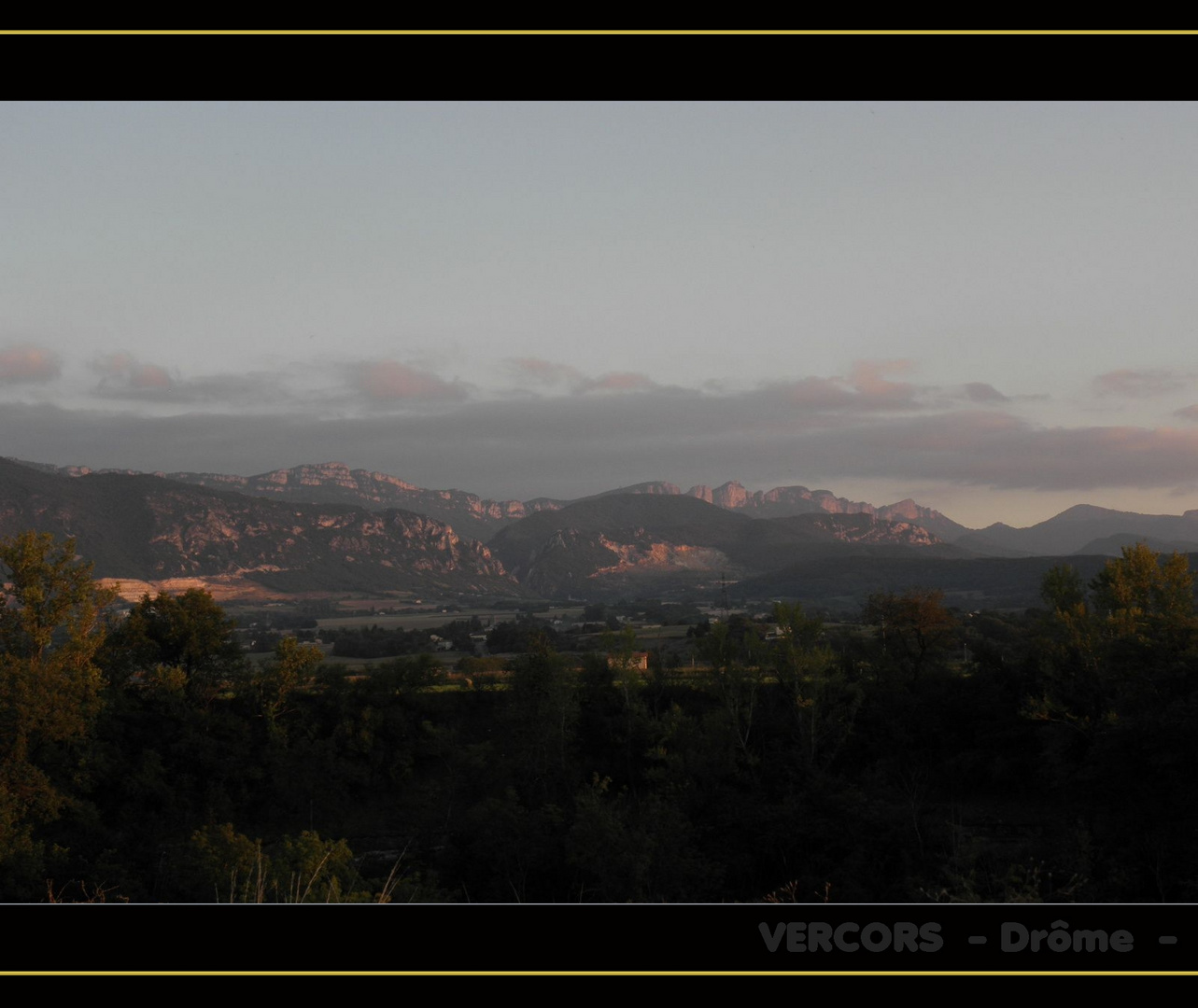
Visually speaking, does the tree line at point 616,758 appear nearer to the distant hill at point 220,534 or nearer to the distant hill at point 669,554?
the distant hill at point 220,534

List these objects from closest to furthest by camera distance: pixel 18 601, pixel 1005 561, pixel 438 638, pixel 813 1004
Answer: pixel 813 1004
pixel 18 601
pixel 438 638
pixel 1005 561

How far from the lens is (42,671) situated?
28.9 m

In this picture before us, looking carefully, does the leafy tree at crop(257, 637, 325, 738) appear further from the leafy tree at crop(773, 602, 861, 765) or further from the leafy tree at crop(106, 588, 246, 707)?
the leafy tree at crop(773, 602, 861, 765)

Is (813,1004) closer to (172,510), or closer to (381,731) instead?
(381,731)

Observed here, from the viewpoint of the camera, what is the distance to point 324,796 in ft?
112

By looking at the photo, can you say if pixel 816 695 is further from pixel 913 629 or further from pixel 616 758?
pixel 616 758

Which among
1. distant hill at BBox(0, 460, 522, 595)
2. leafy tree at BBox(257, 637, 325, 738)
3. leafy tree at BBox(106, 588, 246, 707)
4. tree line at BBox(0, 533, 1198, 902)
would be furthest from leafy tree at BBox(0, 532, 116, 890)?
distant hill at BBox(0, 460, 522, 595)

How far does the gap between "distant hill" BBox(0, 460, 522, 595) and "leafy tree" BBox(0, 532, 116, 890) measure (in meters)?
65.0

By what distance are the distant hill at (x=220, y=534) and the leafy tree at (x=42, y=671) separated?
65.0 meters

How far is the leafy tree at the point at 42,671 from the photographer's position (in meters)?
27.8

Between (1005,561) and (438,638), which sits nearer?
(438,638)
